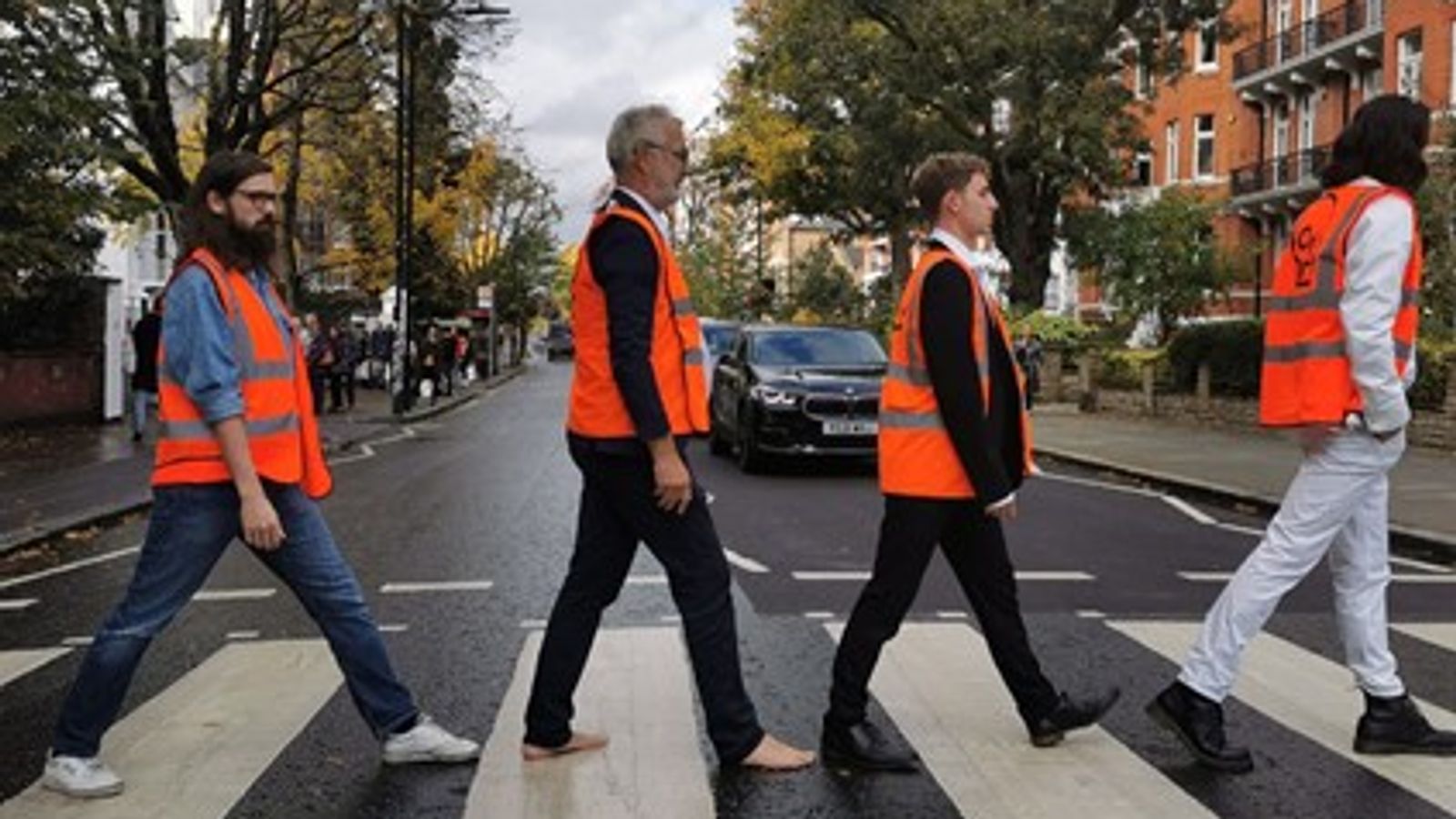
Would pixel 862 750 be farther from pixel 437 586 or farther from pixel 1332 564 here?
pixel 437 586

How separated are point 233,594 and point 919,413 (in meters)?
4.77

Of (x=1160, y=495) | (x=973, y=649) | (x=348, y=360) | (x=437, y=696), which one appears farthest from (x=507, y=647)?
(x=348, y=360)

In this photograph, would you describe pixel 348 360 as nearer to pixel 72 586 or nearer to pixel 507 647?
pixel 72 586

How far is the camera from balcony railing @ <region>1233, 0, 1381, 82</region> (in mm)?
38750

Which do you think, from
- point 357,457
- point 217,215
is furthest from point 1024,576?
point 357,457

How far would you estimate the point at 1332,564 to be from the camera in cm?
496

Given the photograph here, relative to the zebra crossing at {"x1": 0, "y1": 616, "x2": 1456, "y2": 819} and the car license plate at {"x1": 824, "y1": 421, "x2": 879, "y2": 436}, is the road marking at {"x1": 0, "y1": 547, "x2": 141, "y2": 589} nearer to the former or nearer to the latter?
the zebra crossing at {"x1": 0, "y1": 616, "x2": 1456, "y2": 819}

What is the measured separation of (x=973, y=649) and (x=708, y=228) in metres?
68.3

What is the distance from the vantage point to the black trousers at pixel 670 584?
14.7 feet

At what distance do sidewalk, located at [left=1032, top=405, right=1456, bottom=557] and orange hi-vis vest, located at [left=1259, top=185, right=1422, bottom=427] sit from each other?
6180 millimetres

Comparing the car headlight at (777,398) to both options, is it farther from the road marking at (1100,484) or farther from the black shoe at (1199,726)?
the black shoe at (1199,726)

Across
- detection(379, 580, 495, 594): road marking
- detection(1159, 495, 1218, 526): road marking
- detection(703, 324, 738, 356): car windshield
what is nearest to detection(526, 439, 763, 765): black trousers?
detection(379, 580, 495, 594): road marking

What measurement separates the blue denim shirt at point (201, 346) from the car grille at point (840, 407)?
1096cm

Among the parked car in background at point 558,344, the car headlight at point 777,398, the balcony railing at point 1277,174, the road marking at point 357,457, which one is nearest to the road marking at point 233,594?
the car headlight at point 777,398
